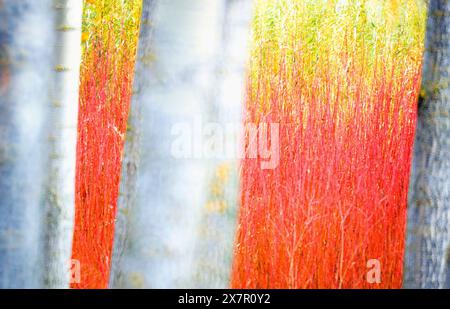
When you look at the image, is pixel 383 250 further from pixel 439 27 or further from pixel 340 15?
pixel 340 15

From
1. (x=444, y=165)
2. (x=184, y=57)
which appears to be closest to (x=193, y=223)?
(x=184, y=57)

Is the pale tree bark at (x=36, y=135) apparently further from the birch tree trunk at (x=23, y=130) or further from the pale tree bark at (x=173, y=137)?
the pale tree bark at (x=173, y=137)

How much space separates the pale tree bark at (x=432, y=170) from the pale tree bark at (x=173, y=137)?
112 centimetres

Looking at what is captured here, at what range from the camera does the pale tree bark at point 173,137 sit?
2299mm

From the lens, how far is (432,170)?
3.06 metres

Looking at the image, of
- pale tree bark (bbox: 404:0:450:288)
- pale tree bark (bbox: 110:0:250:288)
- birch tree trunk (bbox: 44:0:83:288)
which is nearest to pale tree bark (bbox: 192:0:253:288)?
pale tree bark (bbox: 110:0:250:288)

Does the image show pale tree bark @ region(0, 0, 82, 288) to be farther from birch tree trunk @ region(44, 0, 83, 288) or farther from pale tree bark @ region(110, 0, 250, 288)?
pale tree bark @ region(110, 0, 250, 288)

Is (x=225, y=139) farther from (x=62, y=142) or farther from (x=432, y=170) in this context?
(x=432, y=170)

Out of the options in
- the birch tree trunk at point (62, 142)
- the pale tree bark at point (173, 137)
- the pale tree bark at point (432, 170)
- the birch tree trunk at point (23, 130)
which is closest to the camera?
the pale tree bark at point (173, 137)

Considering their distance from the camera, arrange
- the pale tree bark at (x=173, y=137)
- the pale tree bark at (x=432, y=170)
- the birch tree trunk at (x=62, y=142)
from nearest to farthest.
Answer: the pale tree bark at (x=173, y=137) → the birch tree trunk at (x=62, y=142) → the pale tree bark at (x=432, y=170)

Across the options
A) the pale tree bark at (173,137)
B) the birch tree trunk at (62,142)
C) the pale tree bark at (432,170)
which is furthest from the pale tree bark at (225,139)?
the pale tree bark at (432,170)

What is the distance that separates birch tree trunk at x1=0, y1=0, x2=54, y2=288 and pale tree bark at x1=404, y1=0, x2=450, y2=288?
155cm

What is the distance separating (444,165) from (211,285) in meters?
1.23
